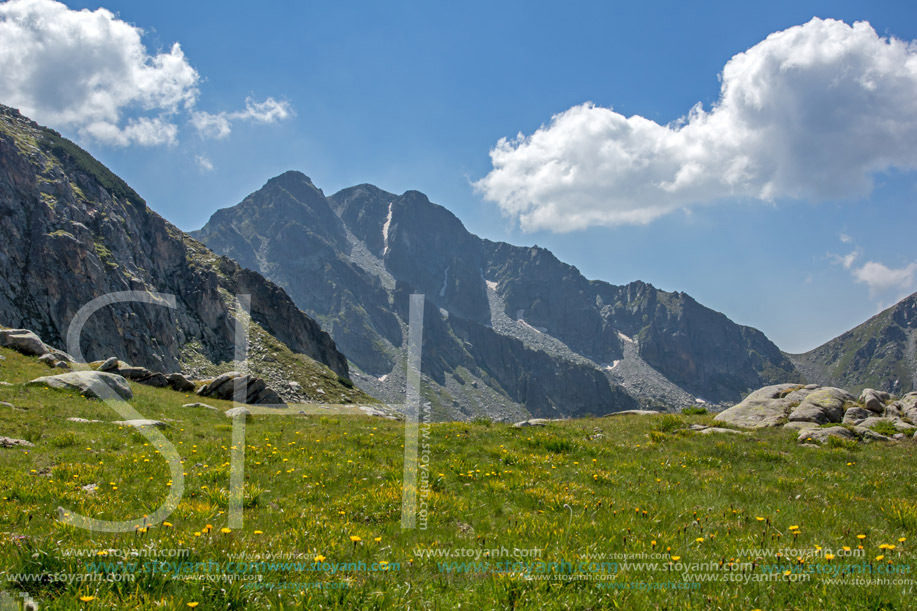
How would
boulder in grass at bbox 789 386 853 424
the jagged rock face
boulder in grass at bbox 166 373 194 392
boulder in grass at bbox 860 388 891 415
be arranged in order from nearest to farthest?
boulder in grass at bbox 789 386 853 424 → boulder in grass at bbox 860 388 891 415 → boulder in grass at bbox 166 373 194 392 → the jagged rock face

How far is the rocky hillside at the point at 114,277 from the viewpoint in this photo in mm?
105125

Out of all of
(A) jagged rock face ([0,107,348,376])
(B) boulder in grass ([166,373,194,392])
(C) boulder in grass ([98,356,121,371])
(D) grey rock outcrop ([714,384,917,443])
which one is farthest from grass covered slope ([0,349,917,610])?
(A) jagged rock face ([0,107,348,376])

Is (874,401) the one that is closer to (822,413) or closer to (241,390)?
(822,413)

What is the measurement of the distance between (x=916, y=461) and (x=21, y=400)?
117 ft

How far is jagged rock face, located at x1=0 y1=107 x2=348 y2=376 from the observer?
105m

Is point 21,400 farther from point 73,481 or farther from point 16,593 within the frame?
point 16,593

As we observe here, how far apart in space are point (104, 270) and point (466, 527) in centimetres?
14732

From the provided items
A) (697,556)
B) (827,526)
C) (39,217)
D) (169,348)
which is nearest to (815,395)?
(827,526)

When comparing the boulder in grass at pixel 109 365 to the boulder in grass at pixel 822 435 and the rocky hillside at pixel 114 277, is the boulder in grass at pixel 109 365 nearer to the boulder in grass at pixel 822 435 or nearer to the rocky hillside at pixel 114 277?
the boulder in grass at pixel 822 435

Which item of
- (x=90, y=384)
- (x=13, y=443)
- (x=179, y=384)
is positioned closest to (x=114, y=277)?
(x=179, y=384)

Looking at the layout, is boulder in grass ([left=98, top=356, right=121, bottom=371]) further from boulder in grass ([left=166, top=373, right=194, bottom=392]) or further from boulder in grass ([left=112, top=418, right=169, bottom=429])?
boulder in grass ([left=112, top=418, right=169, bottom=429])

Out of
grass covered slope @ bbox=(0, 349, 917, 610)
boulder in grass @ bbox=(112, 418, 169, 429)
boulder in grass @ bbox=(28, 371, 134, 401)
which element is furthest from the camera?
boulder in grass @ bbox=(28, 371, 134, 401)

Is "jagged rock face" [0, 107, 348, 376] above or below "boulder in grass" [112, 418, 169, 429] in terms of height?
above

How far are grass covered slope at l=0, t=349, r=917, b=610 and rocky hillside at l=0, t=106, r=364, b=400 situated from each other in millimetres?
105869
